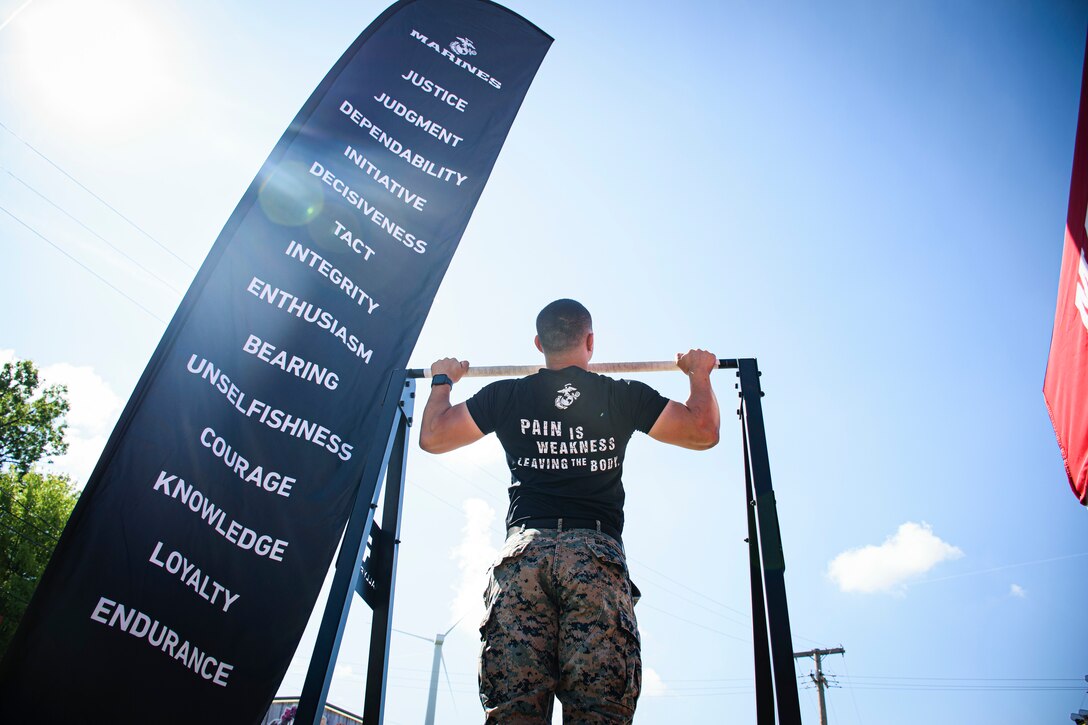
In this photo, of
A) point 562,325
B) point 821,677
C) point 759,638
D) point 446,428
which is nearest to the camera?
point 759,638

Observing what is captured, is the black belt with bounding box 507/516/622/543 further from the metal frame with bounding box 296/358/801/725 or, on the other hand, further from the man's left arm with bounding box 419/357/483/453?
the metal frame with bounding box 296/358/801/725

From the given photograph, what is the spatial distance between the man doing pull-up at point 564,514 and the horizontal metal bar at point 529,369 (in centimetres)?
26

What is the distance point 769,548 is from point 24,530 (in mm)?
20796

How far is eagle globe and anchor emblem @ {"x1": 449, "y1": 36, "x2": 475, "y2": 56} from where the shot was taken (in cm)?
547

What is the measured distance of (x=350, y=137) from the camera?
4.39 meters

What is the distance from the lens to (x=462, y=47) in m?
5.53

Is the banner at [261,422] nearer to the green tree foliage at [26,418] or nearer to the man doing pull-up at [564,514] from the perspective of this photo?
the man doing pull-up at [564,514]

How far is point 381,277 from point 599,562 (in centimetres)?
259

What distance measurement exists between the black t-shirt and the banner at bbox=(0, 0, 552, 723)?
958 mm

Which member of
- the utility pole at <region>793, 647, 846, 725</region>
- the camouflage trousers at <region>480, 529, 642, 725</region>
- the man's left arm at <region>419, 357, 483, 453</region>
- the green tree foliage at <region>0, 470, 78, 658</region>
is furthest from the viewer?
the utility pole at <region>793, 647, 846, 725</region>

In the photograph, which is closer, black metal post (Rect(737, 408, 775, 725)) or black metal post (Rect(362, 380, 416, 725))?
black metal post (Rect(737, 408, 775, 725))

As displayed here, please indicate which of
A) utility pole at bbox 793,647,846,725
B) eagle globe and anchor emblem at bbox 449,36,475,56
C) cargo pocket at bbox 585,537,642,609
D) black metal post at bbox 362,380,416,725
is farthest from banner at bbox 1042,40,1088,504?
utility pole at bbox 793,647,846,725

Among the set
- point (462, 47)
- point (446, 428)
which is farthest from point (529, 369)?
point (462, 47)

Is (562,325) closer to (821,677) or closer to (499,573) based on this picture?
(499,573)
